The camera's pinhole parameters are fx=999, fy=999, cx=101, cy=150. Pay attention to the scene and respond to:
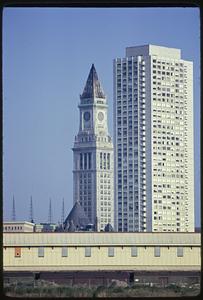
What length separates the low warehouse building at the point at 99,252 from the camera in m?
15.6

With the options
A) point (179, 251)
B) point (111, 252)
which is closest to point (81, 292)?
point (111, 252)

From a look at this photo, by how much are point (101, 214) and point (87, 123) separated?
15.4 feet

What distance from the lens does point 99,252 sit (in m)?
15.8

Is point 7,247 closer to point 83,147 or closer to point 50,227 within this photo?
point 50,227

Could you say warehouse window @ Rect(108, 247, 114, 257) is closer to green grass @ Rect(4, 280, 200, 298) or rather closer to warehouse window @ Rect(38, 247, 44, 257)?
warehouse window @ Rect(38, 247, 44, 257)

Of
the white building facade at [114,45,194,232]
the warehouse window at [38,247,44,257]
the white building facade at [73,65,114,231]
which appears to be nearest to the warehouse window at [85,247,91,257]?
the warehouse window at [38,247,44,257]

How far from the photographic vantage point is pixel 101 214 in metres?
37.8

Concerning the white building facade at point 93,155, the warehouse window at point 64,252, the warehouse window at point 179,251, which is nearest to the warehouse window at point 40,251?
the warehouse window at point 64,252

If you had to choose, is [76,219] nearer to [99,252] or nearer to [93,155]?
[93,155]

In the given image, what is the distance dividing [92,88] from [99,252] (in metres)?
24.4

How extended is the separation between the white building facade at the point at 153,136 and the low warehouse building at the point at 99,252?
16.1 metres

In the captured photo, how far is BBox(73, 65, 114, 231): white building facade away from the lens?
131ft

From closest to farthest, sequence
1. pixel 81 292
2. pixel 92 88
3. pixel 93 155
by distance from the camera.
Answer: pixel 81 292 → pixel 92 88 → pixel 93 155

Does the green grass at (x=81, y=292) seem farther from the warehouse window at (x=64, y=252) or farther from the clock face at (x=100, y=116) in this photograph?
the clock face at (x=100, y=116)
